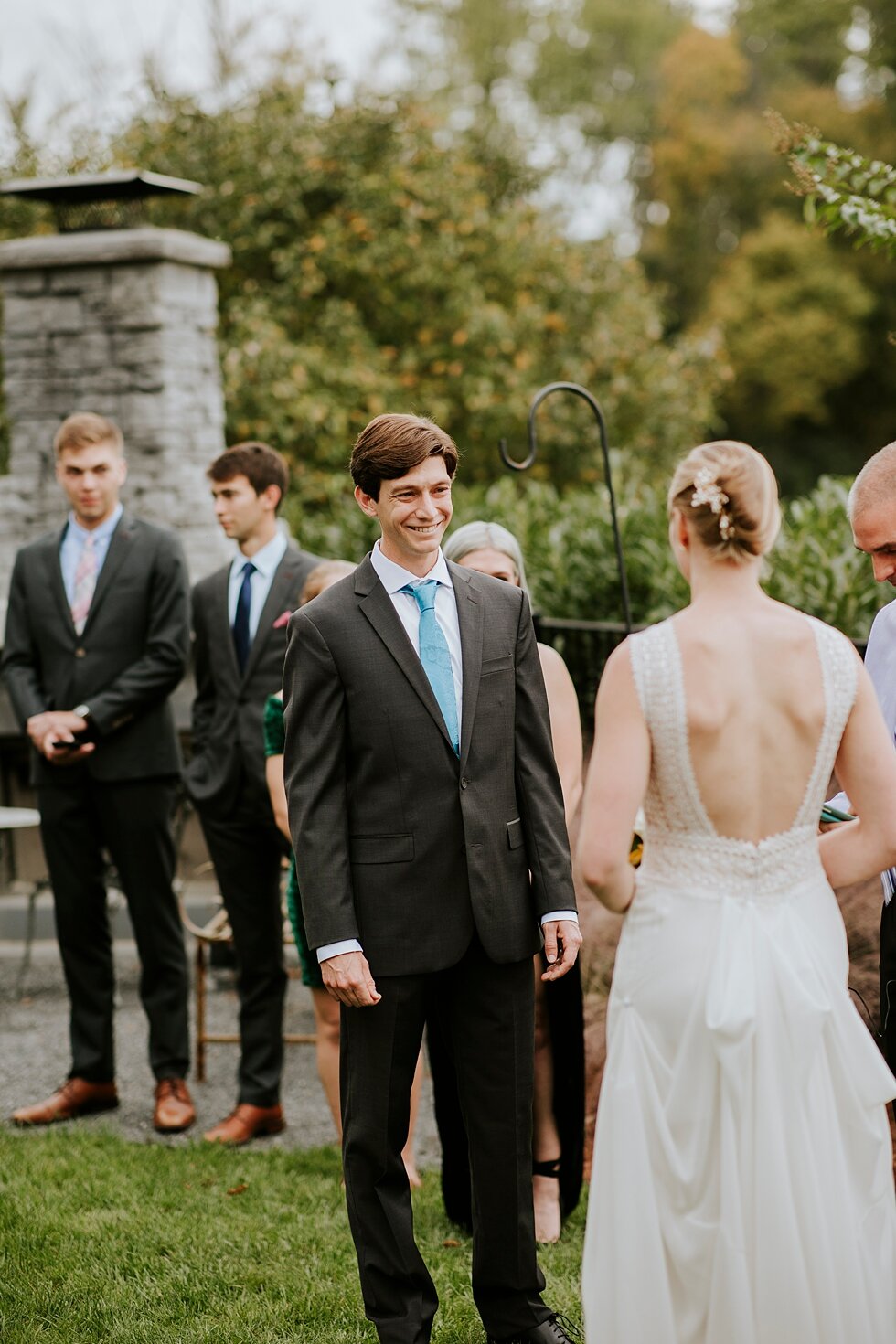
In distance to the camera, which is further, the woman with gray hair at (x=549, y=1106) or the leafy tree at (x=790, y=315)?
the leafy tree at (x=790, y=315)

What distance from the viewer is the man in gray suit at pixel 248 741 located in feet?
17.1

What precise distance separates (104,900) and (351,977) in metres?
2.54

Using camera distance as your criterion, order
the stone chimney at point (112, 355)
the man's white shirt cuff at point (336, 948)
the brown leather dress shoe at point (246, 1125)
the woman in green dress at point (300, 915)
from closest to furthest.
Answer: the man's white shirt cuff at point (336, 948), the woman in green dress at point (300, 915), the brown leather dress shoe at point (246, 1125), the stone chimney at point (112, 355)

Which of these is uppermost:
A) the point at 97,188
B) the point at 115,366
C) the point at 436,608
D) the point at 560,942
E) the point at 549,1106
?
the point at 97,188

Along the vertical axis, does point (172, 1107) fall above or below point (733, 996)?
below

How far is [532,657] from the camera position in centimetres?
350

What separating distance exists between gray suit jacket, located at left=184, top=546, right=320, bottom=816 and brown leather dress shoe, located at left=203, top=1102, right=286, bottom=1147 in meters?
1.08

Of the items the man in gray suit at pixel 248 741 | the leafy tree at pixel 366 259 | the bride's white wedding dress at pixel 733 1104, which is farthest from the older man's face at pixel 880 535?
the leafy tree at pixel 366 259

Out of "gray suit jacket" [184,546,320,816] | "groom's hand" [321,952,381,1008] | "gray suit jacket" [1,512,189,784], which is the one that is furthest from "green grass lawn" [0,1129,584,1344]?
"gray suit jacket" [1,512,189,784]

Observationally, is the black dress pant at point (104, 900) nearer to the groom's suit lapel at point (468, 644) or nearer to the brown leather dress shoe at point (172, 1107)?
the brown leather dress shoe at point (172, 1107)

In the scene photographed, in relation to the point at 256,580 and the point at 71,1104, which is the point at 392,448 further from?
the point at 71,1104

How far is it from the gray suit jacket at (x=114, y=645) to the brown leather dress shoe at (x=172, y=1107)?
116 centimetres

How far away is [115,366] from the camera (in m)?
8.28

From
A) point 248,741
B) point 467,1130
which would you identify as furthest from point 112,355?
point 467,1130
